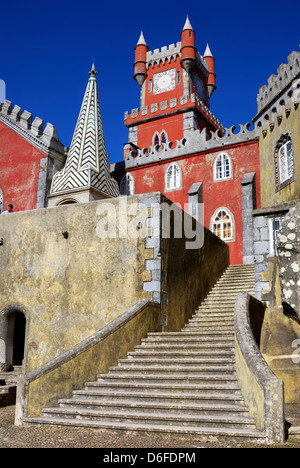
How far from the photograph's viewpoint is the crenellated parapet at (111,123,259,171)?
2108 centimetres

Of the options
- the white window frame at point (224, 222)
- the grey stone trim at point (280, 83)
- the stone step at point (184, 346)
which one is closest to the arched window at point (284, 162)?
the grey stone trim at point (280, 83)

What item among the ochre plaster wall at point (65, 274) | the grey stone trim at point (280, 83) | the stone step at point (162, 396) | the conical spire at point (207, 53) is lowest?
the stone step at point (162, 396)

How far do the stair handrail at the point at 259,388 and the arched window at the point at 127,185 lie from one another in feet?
55.7

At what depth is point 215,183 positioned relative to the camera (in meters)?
21.7

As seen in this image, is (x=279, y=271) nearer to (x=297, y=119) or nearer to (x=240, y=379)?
(x=240, y=379)

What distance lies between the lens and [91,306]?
1088 centimetres

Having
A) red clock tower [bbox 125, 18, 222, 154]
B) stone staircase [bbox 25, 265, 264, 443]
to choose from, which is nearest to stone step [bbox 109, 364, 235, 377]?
stone staircase [bbox 25, 265, 264, 443]

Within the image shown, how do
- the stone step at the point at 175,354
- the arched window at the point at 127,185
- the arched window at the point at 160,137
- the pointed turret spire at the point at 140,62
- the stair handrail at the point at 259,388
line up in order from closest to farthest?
the stair handrail at the point at 259,388, the stone step at the point at 175,354, the arched window at the point at 127,185, the arched window at the point at 160,137, the pointed turret spire at the point at 140,62

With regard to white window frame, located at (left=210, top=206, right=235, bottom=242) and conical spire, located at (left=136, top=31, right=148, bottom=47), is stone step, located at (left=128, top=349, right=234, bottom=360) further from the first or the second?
conical spire, located at (left=136, top=31, right=148, bottom=47)

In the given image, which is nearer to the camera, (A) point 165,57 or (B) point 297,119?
(B) point 297,119

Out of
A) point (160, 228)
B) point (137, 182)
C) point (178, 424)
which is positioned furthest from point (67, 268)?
point (137, 182)

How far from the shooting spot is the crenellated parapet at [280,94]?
14.2 meters

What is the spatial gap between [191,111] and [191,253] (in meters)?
18.4

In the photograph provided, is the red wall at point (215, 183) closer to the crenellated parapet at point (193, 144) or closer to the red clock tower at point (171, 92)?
the crenellated parapet at point (193, 144)
